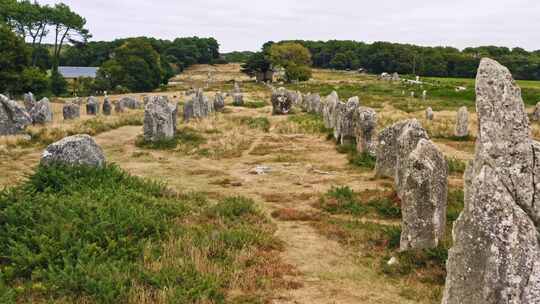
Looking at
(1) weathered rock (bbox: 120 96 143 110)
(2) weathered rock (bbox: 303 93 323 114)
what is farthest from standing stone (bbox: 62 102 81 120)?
(2) weathered rock (bbox: 303 93 323 114)

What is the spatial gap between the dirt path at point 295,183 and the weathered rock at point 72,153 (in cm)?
282

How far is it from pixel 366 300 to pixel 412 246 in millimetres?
2155

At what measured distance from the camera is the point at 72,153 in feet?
42.2

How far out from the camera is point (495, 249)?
5.10 m

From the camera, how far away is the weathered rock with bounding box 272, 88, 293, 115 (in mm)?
35406

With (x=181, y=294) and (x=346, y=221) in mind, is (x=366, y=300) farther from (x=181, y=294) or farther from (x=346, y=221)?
(x=346, y=221)

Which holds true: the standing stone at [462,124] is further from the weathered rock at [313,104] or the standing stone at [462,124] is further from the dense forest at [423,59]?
the dense forest at [423,59]

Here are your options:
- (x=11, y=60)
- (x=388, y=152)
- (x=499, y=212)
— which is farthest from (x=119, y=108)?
(x=499, y=212)

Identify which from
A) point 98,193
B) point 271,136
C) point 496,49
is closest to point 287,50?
point 496,49

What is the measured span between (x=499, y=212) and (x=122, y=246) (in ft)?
20.6

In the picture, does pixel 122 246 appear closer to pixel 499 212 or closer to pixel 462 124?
pixel 499 212

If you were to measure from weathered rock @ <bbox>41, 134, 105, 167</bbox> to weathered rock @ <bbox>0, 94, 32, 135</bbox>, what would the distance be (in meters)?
11.3

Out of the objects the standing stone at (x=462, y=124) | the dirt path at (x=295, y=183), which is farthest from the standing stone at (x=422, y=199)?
the standing stone at (x=462, y=124)

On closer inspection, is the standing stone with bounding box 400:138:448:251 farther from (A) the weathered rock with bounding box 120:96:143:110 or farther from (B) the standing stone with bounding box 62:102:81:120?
(A) the weathered rock with bounding box 120:96:143:110
